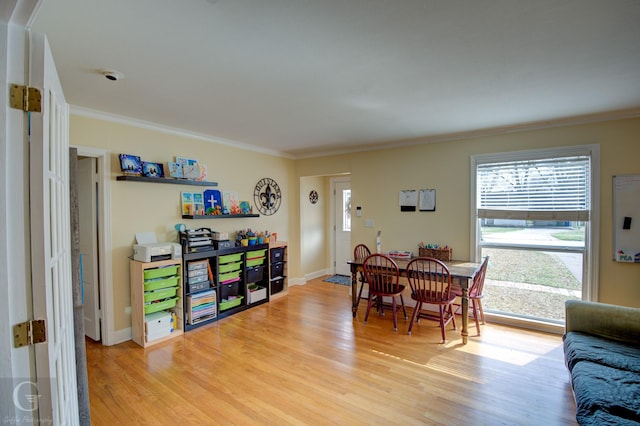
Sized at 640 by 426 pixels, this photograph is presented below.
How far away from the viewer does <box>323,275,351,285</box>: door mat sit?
5727 mm

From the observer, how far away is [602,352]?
2094 mm

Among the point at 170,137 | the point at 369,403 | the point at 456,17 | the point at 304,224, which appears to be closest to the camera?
the point at 456,17

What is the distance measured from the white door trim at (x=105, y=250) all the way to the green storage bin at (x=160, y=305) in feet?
1.23

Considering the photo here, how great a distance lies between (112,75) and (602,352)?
4.08 metres

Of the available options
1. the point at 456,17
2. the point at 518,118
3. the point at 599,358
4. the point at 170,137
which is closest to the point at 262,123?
the point at 170,137

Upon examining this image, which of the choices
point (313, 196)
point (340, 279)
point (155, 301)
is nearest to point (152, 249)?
point (155, 301)

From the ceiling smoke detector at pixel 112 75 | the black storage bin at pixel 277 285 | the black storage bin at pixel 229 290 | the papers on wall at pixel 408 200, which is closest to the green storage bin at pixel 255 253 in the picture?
the black storage bin at pixel 229 290

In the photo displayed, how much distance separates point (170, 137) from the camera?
144 inches

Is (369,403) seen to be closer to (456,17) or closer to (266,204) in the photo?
(456,17)

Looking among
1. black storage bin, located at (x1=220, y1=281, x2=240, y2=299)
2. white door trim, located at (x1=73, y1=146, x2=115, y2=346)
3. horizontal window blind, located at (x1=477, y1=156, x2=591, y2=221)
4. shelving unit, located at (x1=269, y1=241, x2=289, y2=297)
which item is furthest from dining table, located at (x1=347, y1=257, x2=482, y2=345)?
white door trim, located at (x1=73, y1=146, x2=115, y2=346)

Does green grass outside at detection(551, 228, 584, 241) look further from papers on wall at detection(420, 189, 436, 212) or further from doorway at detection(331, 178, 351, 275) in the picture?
doorway at detection(331, 178, 351, 275)

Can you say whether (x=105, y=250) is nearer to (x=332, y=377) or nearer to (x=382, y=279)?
(x=332, y=377)

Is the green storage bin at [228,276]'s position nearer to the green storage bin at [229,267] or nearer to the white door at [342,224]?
the green storage bin at [229,267]

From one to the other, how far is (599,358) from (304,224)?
4.39 meters
